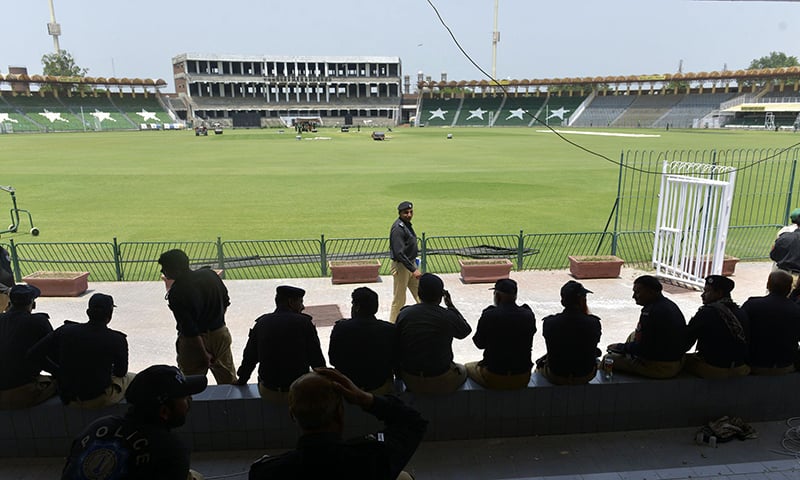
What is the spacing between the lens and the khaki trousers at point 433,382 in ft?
15.1

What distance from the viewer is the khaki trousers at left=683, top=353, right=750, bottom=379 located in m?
4.75

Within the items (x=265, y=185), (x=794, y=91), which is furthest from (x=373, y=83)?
(x=265, y=185)

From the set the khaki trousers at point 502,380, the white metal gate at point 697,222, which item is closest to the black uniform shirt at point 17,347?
the khaki trousers at point 502,380

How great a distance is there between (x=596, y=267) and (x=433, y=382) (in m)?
7.67

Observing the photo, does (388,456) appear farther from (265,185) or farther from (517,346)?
(265,185)

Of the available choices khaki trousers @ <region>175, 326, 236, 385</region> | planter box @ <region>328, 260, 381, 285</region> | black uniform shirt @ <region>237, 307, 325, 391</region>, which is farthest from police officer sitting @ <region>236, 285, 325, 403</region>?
planter box @ <region>328, 260, 381, 285</region>

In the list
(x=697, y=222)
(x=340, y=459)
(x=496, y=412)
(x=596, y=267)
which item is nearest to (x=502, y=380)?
(x=496, y=412)

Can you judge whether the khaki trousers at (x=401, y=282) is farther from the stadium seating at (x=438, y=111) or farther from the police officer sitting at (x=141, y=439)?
Result: the stadium seating at (x=438, y=111)

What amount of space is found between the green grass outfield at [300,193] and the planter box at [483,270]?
450 cm

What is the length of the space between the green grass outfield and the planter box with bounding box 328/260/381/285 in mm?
4178

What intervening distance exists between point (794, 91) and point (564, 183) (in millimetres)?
84055

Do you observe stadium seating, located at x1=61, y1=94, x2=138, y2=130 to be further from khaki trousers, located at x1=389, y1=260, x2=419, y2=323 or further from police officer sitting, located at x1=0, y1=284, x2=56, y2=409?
police officer sitting, located at x1=0, y1=284, x2=56, y2=409

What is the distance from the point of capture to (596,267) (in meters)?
11.2

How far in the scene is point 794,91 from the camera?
84062 millimetres
